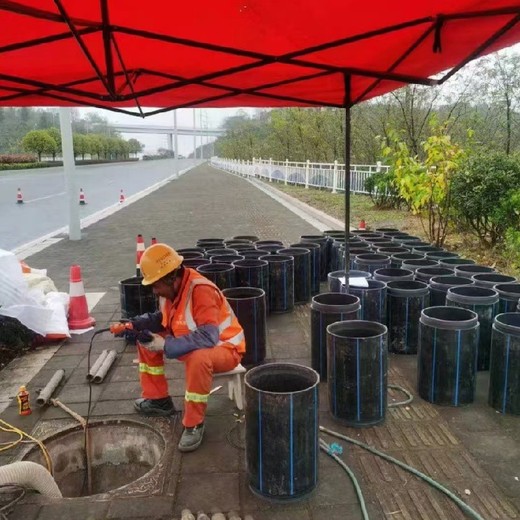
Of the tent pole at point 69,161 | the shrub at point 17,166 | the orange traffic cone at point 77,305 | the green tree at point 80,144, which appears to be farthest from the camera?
the green tree at point 80,144

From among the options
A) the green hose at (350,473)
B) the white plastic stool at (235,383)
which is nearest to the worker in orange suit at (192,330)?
the white plastic stool at (235,383)

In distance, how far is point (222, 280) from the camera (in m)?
5.84

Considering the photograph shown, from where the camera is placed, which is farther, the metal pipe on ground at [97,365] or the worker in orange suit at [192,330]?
the metal pipe on ground at [97,365]

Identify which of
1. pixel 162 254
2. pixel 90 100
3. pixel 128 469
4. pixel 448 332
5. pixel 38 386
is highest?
pixel 90 100

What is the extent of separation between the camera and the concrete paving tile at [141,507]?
9.28 ft

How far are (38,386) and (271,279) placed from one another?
291 cm

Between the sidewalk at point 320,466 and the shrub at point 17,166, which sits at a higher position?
the shrub at point 17,166

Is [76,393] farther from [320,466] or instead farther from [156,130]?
[156,130]

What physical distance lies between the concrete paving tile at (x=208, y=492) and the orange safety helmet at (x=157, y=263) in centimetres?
127

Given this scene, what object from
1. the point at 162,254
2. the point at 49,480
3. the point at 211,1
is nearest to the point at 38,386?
the point at 49,480

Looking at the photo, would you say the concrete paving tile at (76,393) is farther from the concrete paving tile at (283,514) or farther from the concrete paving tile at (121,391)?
the concrete paving tile at (283,514)

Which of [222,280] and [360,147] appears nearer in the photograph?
[222,280]

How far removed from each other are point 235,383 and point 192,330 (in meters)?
0.69

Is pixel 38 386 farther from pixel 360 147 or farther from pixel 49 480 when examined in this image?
pixel 360 147
